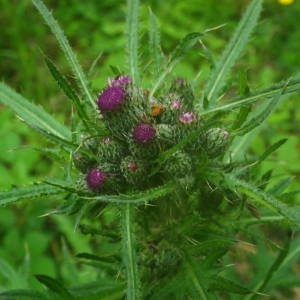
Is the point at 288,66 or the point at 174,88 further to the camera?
the point at 288,66

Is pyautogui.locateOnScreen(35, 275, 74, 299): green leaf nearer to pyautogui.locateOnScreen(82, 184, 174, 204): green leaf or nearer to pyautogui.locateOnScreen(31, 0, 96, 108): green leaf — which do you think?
pyautogui.locateOnScreen(82, 184, 174, 204): green leaf

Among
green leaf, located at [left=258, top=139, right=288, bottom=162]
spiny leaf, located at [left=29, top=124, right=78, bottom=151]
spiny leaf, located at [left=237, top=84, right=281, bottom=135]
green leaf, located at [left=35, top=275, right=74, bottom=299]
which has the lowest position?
green leaf, located at [left=35, top=275, right=74, bottom=299]

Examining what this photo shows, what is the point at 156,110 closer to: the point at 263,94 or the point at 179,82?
the point at 179,82

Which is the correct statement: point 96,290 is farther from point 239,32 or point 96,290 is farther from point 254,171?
point 239,32

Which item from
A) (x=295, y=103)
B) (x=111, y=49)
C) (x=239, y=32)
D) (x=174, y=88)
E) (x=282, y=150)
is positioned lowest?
(x=174, y=88)

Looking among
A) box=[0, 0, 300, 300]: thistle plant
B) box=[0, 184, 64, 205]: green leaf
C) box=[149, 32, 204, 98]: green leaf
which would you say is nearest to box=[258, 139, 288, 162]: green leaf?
box=[0, 0, 300, 300]: thistle plant

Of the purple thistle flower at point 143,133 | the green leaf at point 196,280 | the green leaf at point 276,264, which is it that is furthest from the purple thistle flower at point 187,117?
the green leaf at point 276,264

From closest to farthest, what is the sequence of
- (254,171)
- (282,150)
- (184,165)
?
(184,165)
(254,171)
(282,150)

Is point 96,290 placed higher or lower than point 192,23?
lower

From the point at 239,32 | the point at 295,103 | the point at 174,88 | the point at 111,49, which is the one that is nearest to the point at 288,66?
the point at 295,103
